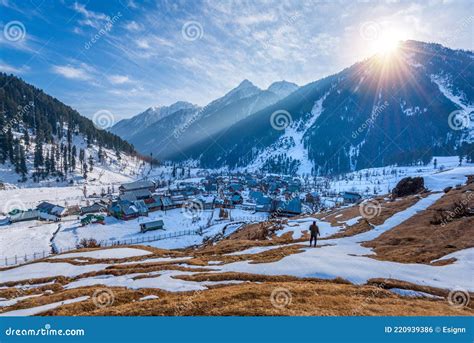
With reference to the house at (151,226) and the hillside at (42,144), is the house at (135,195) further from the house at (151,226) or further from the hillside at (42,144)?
the hillside at (42,144)

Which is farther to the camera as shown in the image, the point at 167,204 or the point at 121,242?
the point at 167,204

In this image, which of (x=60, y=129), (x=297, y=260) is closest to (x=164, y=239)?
(x=297, y=260)

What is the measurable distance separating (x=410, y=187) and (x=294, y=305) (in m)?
58.5

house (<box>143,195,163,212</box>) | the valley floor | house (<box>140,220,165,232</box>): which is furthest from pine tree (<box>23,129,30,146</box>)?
the valley floor

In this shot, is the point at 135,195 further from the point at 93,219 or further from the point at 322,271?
the point at 322,271

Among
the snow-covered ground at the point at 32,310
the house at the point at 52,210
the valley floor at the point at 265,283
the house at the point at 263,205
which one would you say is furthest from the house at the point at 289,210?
the snow-covered ground at the point at 32,310

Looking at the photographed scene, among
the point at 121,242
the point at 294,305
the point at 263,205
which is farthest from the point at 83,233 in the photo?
the point at 294,305

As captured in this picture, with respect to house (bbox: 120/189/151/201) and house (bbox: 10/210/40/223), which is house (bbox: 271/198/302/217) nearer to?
house (bbox: 120/189/151/201)

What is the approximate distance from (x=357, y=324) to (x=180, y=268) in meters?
16.3

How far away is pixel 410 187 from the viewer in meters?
57.3

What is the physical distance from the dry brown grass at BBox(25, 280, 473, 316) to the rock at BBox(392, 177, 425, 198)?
50790 millimetres

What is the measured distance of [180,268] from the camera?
2277cm

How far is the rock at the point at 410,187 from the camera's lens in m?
55.4

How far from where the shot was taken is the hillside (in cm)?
13338
